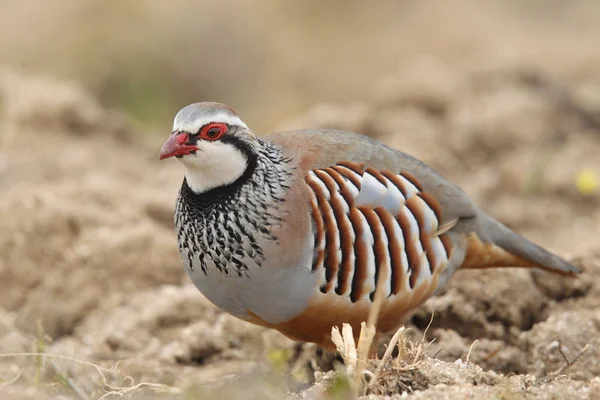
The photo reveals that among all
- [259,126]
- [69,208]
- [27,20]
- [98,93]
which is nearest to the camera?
[69,208]

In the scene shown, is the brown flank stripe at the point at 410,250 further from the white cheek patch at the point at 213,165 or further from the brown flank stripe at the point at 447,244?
the white cheek patch at the point at 213,165

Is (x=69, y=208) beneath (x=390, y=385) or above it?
above

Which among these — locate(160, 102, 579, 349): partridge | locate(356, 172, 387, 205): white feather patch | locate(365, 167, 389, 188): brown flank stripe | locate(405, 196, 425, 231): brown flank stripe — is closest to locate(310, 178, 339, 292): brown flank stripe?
locate(160, 102, 579, 349): partridge

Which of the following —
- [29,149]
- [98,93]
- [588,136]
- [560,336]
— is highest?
[98,93]

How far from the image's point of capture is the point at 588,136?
7109 mm

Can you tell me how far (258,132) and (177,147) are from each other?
4825mm

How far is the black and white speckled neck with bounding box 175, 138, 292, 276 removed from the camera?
3.43m

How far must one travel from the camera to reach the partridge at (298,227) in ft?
11.3

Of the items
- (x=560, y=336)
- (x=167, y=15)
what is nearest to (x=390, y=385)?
(x=560, y=336)

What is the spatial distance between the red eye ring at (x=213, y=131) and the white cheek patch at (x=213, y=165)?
0.02 m

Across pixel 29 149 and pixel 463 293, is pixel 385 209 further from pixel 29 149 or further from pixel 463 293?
pixel 29 149

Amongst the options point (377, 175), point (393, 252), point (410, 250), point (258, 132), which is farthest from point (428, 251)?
point (258, 132)

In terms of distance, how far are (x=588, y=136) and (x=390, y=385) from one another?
4807 mm

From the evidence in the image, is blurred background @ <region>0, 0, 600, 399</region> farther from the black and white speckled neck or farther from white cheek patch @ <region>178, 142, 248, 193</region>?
white cheek patch @ <region>178, 142, 248, 193</region>
